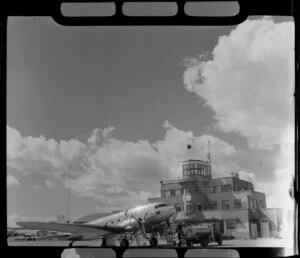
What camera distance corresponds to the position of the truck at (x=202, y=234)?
88.4 inches

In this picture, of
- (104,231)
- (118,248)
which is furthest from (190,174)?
(118,248)

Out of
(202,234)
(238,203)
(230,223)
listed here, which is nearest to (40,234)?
(202,234)

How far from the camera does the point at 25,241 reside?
1992mm

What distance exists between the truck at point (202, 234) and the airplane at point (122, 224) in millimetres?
200

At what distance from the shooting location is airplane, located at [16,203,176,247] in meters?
2.46

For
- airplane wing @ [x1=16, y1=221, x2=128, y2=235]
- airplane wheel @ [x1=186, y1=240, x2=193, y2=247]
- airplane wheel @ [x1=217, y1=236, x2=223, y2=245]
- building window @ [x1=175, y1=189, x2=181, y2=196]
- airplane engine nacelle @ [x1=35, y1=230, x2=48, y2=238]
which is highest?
building window @ [x1=175, y1=189, x2=181, y2=196]

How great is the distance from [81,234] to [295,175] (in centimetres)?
133

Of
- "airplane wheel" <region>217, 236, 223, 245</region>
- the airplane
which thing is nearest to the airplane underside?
the airplane

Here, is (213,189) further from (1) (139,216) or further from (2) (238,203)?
(1) (139,216)

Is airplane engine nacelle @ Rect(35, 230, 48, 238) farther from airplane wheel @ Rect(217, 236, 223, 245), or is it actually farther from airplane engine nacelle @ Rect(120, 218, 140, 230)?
airplane wheel @ Rect(217, 236, 223, 245)

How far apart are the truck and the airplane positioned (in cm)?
20

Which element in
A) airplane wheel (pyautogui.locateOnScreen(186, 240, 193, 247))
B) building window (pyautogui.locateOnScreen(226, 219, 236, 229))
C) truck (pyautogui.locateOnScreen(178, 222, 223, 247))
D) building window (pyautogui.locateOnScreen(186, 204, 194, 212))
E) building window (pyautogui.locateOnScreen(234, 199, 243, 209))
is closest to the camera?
airplane wheel (pyautogui.locateOnScreen(186, 240, 193, 247))

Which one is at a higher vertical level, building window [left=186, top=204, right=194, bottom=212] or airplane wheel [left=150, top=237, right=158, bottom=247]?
building window [left=186, top=204, right=194, bottom=212]
